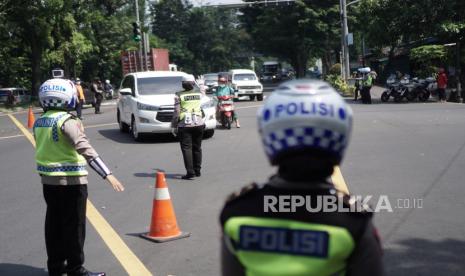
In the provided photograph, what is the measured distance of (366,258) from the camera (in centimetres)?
189

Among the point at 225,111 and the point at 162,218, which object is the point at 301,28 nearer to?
the point at 225,111

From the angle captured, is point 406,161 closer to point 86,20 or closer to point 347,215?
point 347,215

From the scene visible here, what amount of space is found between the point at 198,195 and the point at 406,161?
4051 millimetres

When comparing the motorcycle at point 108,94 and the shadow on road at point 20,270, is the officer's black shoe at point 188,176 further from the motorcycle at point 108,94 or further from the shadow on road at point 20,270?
the motorcycle at point 108,94

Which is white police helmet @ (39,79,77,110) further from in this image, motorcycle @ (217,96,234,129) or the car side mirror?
motorcycle @ (217,96,234,129)

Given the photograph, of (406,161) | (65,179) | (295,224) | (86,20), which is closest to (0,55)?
(86,20)

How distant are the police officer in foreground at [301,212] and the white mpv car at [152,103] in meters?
12.7

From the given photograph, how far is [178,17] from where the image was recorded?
313ft

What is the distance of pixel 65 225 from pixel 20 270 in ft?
2.86

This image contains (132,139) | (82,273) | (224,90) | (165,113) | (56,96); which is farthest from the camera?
(224,90)

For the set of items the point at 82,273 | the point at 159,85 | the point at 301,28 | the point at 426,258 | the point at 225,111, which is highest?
the point at 301,28

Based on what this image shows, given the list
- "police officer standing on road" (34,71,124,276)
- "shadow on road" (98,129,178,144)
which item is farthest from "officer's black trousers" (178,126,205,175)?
"shadow on road" (98,129,178,144)

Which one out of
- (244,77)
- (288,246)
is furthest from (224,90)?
(288,246)

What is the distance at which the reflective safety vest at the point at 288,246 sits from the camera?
6.13 feet
